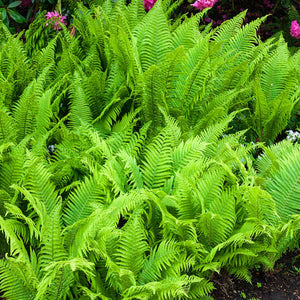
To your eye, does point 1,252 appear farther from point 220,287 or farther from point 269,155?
point 269,155

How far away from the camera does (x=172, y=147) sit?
2559 mm

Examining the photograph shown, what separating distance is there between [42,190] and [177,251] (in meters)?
0.77

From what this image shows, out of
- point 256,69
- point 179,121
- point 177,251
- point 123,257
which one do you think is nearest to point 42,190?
point 123,257

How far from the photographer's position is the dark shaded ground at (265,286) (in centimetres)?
214

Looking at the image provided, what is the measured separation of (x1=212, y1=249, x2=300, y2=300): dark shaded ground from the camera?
7.04 feet

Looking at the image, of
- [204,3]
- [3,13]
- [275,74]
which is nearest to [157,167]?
[275,74]

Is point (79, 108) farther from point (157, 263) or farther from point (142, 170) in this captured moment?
point (157, 263)

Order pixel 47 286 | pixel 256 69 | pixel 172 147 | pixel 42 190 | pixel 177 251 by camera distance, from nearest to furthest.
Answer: pixel 47 286 < pixel 177 251 < pixel 42 190 < pixel 172 147 < pixel 256 69

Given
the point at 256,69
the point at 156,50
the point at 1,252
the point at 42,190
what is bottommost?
the point at 1,252

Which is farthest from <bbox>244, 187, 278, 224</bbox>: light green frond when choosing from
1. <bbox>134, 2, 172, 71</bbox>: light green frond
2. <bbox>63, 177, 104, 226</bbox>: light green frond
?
<bbox>134, 2, 172, 71</bbox>: light green frond

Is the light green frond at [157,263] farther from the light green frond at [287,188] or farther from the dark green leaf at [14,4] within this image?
the dark green leaf at [14,4]

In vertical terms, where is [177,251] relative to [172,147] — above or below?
below

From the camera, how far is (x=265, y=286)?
87.1 inches

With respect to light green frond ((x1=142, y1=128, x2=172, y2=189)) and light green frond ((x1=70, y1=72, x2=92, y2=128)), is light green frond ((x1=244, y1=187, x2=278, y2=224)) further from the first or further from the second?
light green frond ((x1=70, y1=72, x2=92, y2=128))
